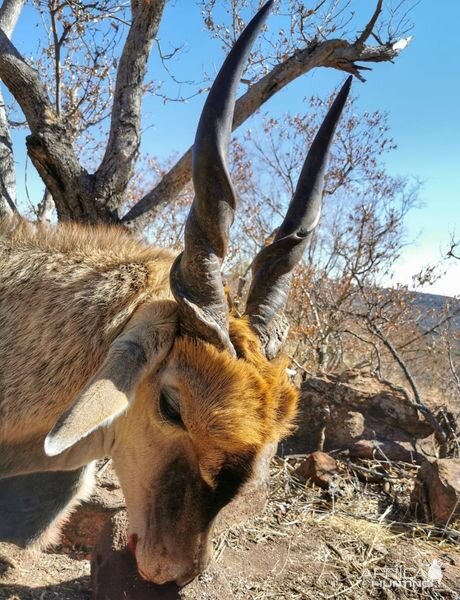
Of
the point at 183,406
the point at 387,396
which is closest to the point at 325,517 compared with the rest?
the point at 387,396

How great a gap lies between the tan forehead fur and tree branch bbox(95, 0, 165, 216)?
378cm

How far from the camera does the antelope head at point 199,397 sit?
97.7 inches

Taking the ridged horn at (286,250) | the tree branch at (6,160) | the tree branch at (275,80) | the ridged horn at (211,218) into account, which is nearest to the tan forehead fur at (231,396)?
the ridged horn at (211,218)

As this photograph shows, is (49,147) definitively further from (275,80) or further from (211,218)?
(211,218)

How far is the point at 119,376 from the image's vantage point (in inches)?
95.0

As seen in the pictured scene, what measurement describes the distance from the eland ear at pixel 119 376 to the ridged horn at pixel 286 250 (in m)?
0.53

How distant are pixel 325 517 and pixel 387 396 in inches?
77.8

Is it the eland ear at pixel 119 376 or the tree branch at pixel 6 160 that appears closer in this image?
the eland ear at pixel 119 376

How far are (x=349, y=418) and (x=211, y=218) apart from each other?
4.08 m

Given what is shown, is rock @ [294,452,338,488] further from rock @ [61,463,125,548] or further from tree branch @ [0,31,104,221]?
tree branch @ [0,31,104,221]

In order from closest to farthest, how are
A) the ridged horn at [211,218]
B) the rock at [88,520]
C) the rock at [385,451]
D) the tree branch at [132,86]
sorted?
the ridged horn at [211,218] < the rock at [88,520] < the rock at [385,451] < the tree branch at [132,86]

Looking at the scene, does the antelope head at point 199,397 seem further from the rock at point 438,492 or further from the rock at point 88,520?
the rock at point 438,492

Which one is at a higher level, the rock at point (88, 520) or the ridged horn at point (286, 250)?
the ridged horn at point (286, 250)

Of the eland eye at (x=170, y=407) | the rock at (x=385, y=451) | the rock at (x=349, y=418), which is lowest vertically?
the rock at (x=385, y=451)
